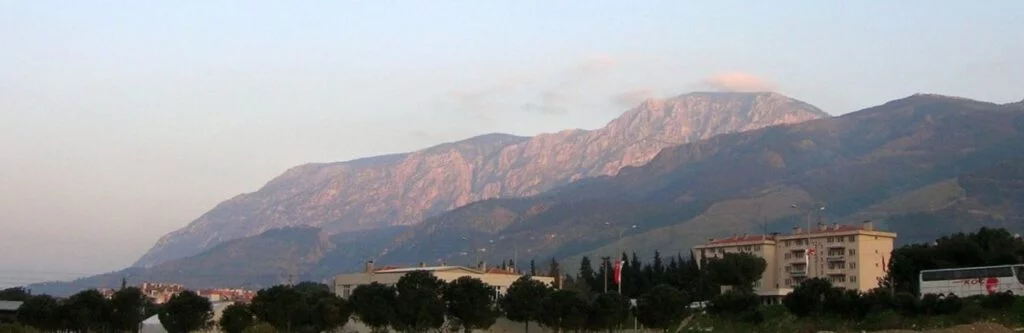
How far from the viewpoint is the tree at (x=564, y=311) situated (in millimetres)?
75438

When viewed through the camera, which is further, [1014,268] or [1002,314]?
[1014,268]

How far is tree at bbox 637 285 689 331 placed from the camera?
246 feet

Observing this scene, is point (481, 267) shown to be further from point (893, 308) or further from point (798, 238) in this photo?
point (893, 308)

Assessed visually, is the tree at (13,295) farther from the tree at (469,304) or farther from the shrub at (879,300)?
the shrub at (879,300)

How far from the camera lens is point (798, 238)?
135375 mm

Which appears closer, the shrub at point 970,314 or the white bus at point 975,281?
the shrub at point 970,314

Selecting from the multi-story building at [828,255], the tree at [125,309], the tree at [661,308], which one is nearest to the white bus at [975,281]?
the tree at [661,308]

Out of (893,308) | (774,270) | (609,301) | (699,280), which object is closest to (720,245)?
(774,270)

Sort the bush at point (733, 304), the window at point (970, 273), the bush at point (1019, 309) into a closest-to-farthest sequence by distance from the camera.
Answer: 1. the bush at point (1019, 309)
2. the window at point (970, 273)
3. the bush at point (733, 304)

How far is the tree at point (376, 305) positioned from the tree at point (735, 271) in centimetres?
3877

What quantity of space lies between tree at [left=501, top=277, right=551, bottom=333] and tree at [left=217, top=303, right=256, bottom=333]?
16.3 metres

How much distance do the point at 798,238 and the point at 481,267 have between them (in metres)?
37.5

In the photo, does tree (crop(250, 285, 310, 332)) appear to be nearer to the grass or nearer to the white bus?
the grass

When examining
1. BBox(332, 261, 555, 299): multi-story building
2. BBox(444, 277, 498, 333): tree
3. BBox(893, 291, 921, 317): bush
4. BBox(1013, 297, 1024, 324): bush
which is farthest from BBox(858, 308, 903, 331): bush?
BBox(332, 261, 555, 299): multi-story building
